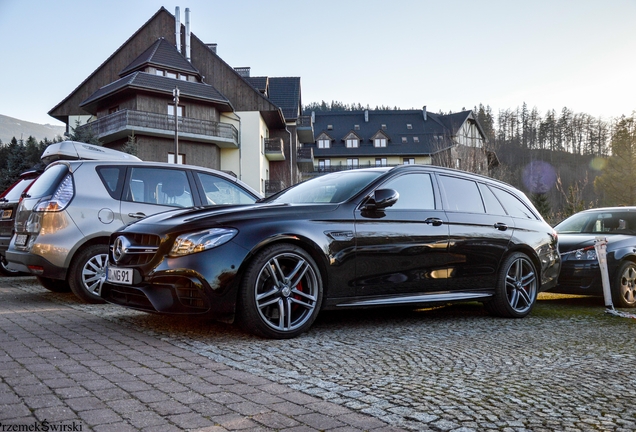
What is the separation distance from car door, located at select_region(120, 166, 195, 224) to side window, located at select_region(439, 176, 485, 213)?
3304 mm

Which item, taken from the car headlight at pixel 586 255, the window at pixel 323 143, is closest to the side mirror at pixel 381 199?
the car headlight at pixel 586 255

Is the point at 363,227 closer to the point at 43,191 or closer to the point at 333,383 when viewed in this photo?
the point at 333,383

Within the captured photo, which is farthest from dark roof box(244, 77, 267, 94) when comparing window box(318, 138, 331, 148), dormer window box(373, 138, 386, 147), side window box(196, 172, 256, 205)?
side window box(196, 172, 256, 205)

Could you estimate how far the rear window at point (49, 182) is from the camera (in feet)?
22.9

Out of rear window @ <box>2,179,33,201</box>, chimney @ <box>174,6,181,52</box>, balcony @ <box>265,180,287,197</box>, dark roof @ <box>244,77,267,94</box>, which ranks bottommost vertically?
rear window @ <box>2,179,33,201</box>

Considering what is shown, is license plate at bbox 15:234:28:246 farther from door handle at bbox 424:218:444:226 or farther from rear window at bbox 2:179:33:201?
door handle at bbox 424:218:444:226

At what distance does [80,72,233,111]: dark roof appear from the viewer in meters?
35.8

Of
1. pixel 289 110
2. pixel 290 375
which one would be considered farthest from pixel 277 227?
pixel 289 110

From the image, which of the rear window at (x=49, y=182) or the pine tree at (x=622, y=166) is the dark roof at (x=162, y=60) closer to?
the pine tree at (x=622, y=166)

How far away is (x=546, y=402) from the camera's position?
10.7ft

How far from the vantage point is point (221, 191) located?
7977mm

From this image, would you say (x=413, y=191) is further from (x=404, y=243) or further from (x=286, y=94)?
(x=286, y=94)

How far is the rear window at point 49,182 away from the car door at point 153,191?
29.5 inches

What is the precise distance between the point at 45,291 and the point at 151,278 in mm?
4417
